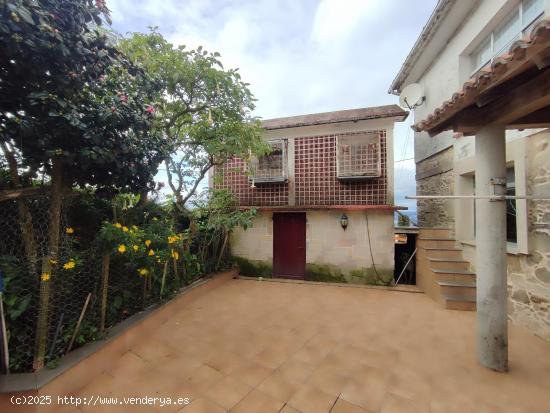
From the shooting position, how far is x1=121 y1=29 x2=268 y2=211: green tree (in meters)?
4.22

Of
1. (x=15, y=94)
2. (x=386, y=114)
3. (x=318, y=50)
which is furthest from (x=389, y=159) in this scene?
(x=15, y=94)

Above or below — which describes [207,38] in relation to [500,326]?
above

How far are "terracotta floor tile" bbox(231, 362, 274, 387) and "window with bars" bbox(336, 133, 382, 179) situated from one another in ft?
16.1

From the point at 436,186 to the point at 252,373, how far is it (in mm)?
6136

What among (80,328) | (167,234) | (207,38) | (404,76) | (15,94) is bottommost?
(80,328)

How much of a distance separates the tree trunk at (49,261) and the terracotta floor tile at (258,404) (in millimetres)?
1942

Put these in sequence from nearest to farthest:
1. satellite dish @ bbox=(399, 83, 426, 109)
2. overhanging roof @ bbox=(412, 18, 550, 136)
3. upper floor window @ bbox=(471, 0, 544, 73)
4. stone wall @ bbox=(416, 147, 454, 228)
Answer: overhanging roof @ bbox=(412, 18, 550, 136) < upper floor window @ bbox=(471, 0, 544, 73) < stone wall @ bbox=(416, 147, 454, 228) < satellite dish @ bbox=(399, 83, 426, 109)

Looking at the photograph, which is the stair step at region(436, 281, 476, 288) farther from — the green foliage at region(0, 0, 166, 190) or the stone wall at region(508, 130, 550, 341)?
the green foliage at region(0, 0, 166, 190)

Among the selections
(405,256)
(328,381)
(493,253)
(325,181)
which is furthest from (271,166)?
(328,381)

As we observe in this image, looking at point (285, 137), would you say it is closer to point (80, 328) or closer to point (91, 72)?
point (91, 72)

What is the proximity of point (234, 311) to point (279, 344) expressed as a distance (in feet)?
4.72

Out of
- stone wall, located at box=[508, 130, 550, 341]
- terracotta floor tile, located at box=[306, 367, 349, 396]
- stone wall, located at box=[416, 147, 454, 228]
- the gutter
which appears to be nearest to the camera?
terracotta floor tile, located at box=[306, 367, 349, 396]

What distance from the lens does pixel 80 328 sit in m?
2.71

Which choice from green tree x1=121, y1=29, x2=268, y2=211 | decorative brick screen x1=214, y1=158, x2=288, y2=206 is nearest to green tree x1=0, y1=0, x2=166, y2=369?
green tree x1=121, y1=29, x2=268, y2=211
